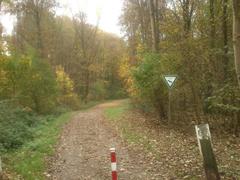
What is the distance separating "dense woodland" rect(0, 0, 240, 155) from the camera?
12.6 m

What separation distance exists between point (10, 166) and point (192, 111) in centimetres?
802

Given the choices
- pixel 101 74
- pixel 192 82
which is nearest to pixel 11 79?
pixel 192 82

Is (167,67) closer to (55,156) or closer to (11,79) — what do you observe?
(55,156)

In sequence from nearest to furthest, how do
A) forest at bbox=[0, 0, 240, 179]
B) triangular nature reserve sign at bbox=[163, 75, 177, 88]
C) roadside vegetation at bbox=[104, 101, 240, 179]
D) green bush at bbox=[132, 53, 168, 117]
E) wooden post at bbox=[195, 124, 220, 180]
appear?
wooden post at bbox=[195, 124, 220, 180]
roadside vegetation at bbox=[104, 101, 240, 179]
forest at bbox=[0, 0, 240, 179]
triangular nature reserve sign at bbox=[163, 75, 177, 88]
green bush at bbox=[132, 53, 168, 117]

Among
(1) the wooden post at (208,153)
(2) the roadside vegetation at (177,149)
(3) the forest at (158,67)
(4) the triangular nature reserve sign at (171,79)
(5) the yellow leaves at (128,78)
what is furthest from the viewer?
(5) the yellow leaves at (128,78)

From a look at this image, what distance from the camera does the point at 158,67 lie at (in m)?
15.9

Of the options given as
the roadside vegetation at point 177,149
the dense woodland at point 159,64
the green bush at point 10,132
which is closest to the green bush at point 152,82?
the dense woodland at point 159,64

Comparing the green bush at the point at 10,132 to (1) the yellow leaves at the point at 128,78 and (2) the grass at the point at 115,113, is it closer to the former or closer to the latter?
(1) the yellow leaves at the point at 128,78

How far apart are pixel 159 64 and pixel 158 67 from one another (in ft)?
0.50

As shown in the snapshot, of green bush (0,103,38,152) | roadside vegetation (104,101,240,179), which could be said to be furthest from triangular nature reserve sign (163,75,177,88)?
green bush (0,103,38,152)

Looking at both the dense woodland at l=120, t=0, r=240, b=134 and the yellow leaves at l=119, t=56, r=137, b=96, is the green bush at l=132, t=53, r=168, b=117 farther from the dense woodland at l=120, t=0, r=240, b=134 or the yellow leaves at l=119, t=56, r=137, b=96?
the yellow leaves at l=119, t=56, r=137, b=96

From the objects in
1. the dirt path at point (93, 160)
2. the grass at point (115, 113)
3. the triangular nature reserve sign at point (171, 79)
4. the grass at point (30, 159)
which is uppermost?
the triangular nature reserve sign at point (171, 79)

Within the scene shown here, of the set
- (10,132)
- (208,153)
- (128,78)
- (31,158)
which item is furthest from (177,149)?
(128,78)

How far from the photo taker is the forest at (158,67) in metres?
12.6
